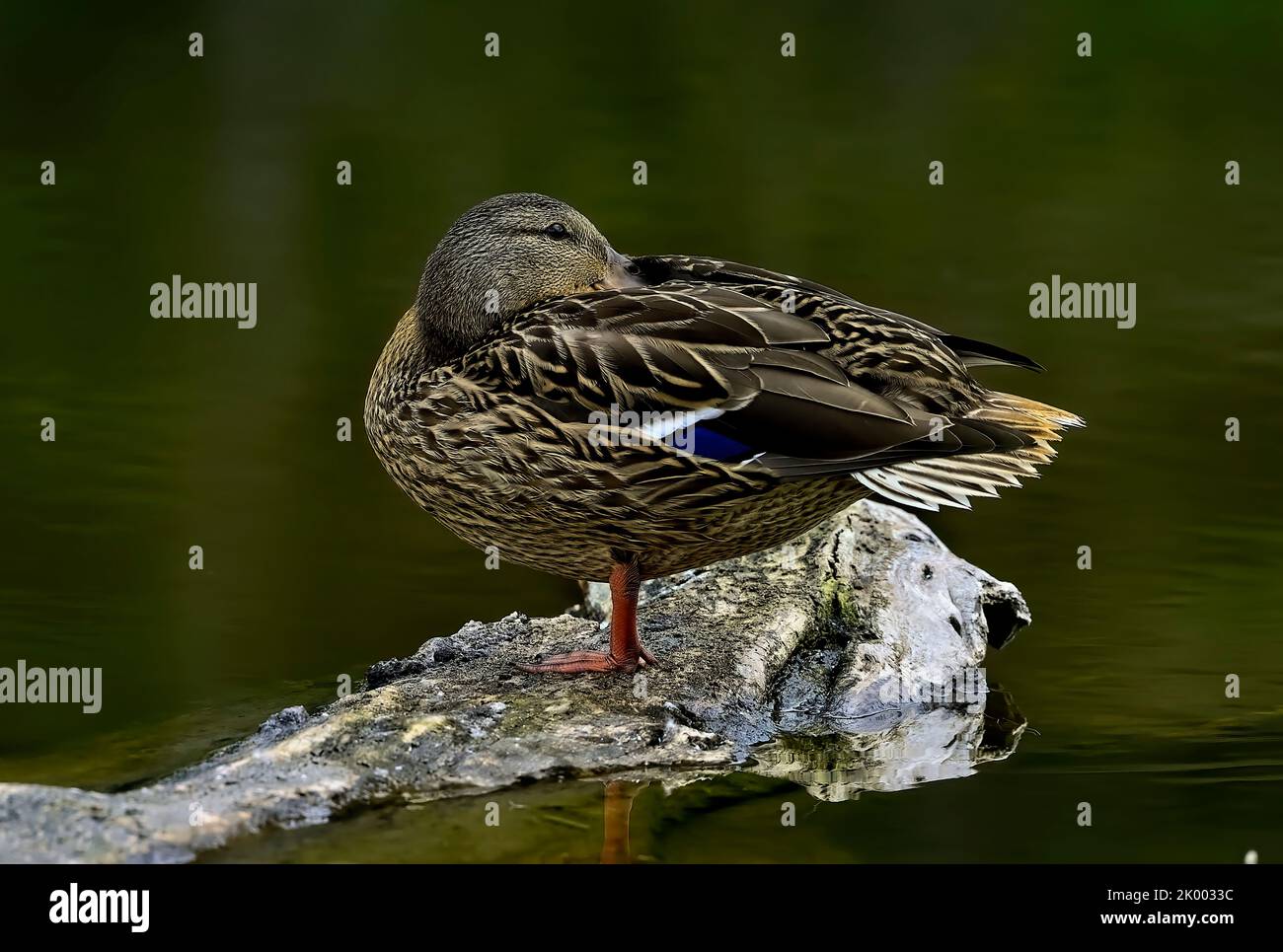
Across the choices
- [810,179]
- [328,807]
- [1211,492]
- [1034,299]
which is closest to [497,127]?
[810,179]

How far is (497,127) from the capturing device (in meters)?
14.1

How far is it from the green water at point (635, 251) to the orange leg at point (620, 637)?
0.74m

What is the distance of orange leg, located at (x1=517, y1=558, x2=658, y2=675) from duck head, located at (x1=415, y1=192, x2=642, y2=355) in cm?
97

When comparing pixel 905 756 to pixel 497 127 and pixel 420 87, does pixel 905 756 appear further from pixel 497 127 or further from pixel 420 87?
pixel 420 87

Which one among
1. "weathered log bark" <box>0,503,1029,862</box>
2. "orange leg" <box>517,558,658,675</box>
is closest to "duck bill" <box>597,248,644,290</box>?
"orange leg" <box>517,558,658,675</box>

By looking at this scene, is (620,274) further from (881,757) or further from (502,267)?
(881,757)

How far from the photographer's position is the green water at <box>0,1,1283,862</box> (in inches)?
215

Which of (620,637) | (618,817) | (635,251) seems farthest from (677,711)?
(635,251)

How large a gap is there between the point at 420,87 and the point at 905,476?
10.6m

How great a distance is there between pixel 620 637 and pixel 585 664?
15cm

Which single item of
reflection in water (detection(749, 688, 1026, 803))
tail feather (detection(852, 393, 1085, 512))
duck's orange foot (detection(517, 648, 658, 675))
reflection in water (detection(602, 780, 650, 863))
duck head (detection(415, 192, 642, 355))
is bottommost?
reflection in water (detection(602, 780, 650, 863))

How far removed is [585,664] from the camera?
5695 mm

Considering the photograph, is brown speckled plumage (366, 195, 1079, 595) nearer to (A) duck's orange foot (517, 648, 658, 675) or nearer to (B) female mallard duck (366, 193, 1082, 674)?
(B) female mallard duck (366, 193, 1082, 674)

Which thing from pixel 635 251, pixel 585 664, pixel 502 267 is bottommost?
pixel 585 664
